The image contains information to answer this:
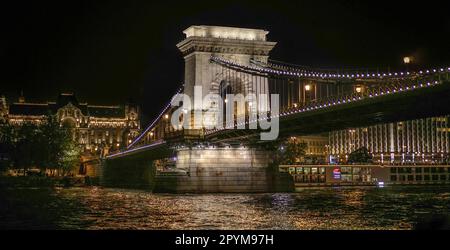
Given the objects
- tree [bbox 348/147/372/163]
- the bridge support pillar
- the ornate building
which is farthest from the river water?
the ornate building

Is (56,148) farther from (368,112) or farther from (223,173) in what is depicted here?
(368,112)

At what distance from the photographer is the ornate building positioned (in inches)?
6796

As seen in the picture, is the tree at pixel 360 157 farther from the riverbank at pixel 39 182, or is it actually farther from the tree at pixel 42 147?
the tree at pixel 42 147

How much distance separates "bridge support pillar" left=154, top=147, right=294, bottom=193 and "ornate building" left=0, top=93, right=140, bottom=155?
109 m

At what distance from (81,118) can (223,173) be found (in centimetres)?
11976

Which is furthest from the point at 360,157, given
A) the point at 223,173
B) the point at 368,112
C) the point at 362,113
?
the point at 368,112

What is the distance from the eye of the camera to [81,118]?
577ft

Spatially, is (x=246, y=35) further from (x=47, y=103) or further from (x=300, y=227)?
(x=47, y=103)

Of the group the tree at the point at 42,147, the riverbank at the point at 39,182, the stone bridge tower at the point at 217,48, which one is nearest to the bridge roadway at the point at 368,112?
the stone bridge tower at the point at 217,48

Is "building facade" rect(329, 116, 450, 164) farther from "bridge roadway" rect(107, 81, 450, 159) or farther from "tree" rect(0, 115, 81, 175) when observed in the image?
"bridge roadway" rect(107, 81, 450, 159)

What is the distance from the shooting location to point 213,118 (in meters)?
65.2

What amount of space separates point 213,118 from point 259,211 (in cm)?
2848
